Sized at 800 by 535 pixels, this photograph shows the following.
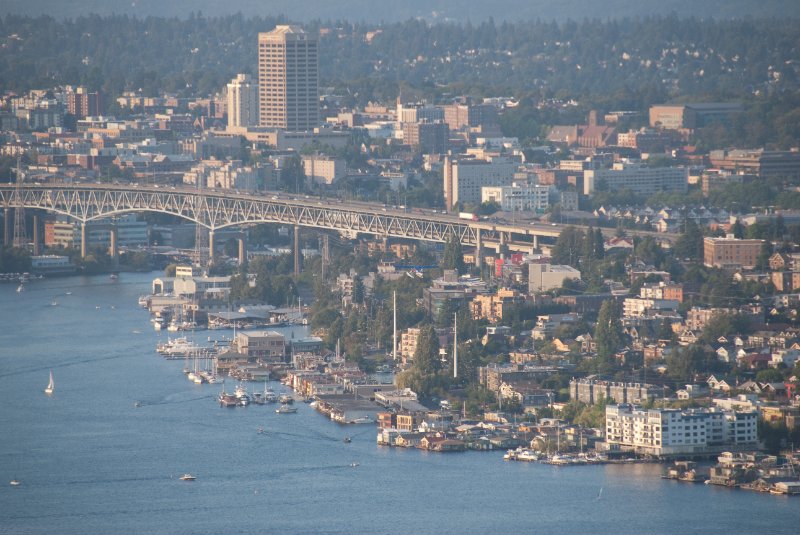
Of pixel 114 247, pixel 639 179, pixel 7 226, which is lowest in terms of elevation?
pixel 114 247

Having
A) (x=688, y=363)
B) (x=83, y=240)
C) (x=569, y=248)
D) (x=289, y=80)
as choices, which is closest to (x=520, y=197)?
(x=83, y=240)

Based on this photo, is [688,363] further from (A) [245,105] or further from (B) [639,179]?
A: (A) [245,105]

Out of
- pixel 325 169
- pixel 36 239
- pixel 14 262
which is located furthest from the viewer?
pixel 325 169

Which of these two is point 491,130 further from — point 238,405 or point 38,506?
point 38,506

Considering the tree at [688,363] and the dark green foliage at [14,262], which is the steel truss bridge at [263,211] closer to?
the dark green foliage at [14,262]

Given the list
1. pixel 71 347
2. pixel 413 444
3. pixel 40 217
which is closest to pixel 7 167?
pixel 40 217

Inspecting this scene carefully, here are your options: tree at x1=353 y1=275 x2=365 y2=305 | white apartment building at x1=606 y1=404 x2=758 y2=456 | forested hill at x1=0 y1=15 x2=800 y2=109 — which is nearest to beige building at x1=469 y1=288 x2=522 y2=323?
tree at x1=353 y1=275 x2=365 y2=305

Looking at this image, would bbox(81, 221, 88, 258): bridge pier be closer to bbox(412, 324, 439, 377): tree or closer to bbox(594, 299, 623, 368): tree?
bbox(594, 299, 623, 368): tree
